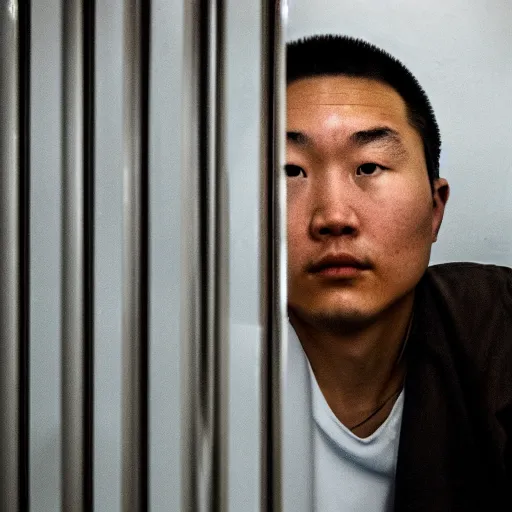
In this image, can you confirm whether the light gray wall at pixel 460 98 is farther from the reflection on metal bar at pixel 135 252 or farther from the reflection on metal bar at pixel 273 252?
the reflection on metal bar at pixel 135 252

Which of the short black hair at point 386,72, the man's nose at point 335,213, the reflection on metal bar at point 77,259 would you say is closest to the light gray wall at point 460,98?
the short black hair at point 386,72

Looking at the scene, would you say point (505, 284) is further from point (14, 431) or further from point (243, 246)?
point (14, 431)

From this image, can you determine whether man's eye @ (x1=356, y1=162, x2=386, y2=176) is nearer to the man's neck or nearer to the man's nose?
the man's nose

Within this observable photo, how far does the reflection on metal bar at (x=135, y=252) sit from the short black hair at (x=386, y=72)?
25 cm

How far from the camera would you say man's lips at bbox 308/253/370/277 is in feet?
2.54

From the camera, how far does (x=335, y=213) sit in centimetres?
77

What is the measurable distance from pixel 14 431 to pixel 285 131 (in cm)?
55

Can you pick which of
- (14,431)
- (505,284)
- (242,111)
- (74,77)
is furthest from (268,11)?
(14,431)

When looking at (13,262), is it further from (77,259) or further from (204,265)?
(204,265)

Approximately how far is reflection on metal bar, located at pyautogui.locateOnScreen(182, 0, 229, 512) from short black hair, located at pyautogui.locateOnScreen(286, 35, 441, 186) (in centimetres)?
15

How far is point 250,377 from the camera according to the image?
812 millimetres

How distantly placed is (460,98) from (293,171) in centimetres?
23

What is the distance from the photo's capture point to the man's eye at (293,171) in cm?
78

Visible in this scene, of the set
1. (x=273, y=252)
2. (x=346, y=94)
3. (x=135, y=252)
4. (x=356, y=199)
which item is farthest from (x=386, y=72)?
(x=135, y=252)
